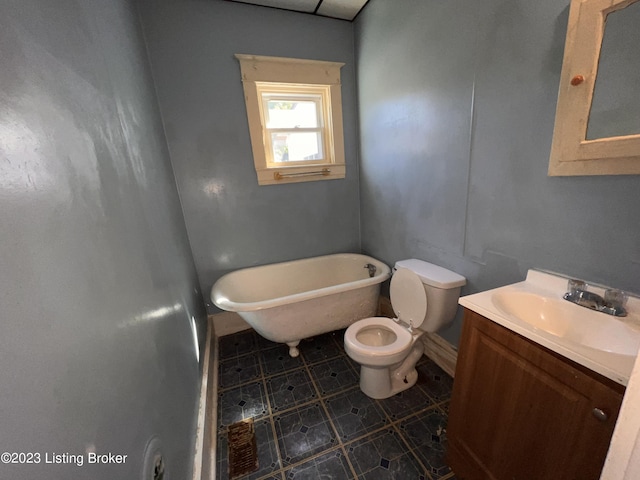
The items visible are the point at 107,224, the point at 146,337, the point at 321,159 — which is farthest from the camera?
the point at 321,159

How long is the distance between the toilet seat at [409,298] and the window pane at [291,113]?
5.64 ft

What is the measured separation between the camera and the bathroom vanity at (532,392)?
659 millimetres

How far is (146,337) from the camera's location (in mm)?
864

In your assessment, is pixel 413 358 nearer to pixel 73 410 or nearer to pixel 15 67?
pixel 73 410

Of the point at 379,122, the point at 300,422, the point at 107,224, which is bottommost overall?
the point at 300,422

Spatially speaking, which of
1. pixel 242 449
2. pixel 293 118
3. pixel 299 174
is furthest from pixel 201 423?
pixel 293 118

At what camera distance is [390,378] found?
1.65 m

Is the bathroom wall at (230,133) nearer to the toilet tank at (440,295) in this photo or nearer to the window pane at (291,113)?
the window pane at (291,113)

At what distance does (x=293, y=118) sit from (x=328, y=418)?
248 centimetres

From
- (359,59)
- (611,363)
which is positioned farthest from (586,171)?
(359,59)

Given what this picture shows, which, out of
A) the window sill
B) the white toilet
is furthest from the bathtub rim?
the window sill

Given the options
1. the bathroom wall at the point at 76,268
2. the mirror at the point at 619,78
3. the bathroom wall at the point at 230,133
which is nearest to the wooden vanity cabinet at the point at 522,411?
the mirror at the point at 619,78

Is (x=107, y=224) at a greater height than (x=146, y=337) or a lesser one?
greater

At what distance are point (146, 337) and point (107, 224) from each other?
0.41m
